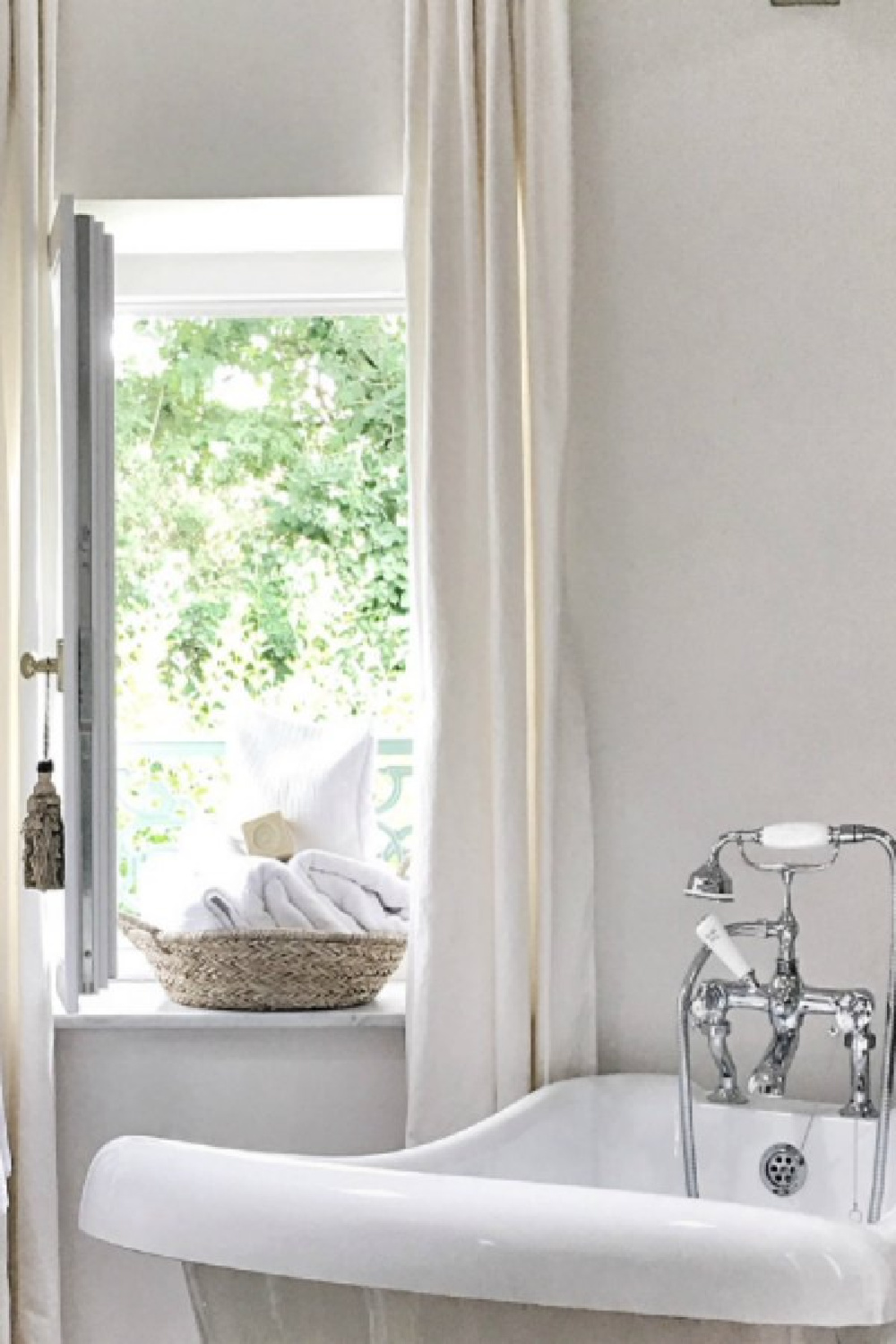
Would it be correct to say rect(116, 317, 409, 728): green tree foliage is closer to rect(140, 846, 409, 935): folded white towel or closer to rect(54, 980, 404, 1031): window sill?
rect(140, 846, 409, 935): folded white towel

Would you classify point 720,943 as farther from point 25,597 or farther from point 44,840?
point 25,597

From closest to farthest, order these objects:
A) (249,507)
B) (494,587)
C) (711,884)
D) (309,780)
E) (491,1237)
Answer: (491,1237) < (711,884) < (494,587) < (309,780) < (249,507)

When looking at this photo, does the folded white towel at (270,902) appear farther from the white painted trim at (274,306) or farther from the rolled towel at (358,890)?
the white painted trim at (274,306)

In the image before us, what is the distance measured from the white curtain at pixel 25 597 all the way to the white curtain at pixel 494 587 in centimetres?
55

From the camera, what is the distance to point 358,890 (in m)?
2.73

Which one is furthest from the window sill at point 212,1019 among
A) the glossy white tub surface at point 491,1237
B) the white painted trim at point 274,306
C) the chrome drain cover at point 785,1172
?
the white painted trim at point 274,306

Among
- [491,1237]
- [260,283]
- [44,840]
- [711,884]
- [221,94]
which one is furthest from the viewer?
[260,283]

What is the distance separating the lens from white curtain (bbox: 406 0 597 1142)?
2.58m

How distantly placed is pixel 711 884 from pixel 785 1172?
421 millimetres

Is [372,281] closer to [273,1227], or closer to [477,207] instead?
[477,207]

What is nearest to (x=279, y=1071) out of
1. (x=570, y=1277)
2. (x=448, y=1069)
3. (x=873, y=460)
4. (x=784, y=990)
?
(x=448, y=1069)

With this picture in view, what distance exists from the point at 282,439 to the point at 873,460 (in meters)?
1.12

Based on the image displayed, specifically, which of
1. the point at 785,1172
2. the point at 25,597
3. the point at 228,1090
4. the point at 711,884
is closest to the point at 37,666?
the point at 25,597

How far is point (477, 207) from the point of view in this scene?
262 centimetres
